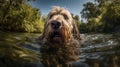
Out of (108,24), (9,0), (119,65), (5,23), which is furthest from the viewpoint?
(108,24)

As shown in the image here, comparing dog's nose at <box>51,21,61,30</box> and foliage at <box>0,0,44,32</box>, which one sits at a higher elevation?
foliage at <box>0,0,44,32</box>

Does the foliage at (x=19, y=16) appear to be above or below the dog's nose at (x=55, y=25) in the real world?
above

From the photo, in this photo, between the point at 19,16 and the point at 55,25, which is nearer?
the point at 55,25

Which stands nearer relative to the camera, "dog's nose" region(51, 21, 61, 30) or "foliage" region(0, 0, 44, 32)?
"dog's nose" region(51, 21, 61, 30)

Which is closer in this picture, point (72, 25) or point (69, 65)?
point (69, 65)

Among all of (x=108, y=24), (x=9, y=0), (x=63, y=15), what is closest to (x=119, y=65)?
(x=63, y=15)

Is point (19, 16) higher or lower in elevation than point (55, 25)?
higher

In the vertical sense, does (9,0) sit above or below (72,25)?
above

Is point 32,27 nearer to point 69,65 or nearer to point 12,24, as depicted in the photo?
point 12,24

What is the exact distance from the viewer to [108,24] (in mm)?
32438

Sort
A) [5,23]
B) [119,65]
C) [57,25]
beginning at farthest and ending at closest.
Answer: [5,23] → [57,25] → [119,65]

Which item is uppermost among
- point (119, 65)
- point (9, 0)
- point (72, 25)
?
point (9, 0)

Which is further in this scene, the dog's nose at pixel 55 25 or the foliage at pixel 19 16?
the foliage at pixel 19 16

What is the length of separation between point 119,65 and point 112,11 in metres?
29.0
